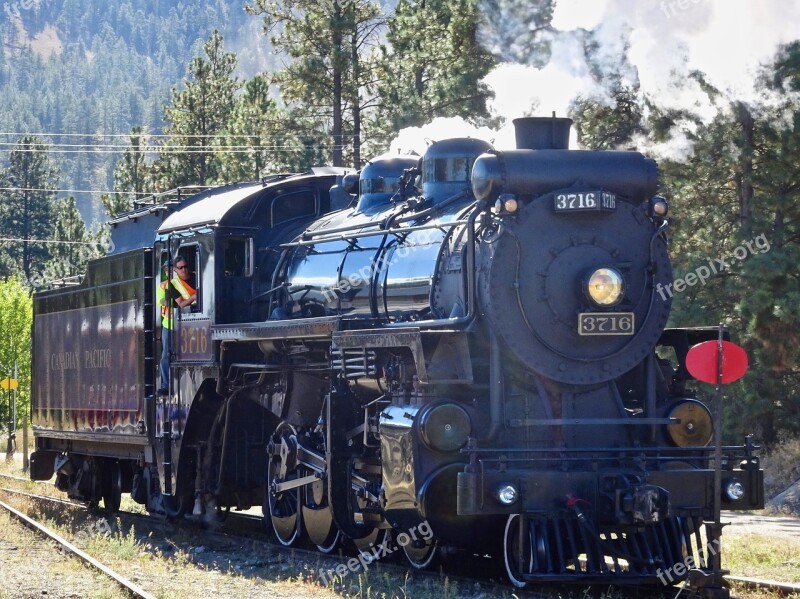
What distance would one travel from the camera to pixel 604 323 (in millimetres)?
9180

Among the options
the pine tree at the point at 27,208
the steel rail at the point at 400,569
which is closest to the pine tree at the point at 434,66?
the steel rail at the point at 400,569

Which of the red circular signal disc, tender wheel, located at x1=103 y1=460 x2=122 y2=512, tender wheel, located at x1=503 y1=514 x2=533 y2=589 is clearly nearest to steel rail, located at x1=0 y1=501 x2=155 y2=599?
tender wheel, located at x1=103 y1=460 x2=122 y2=512

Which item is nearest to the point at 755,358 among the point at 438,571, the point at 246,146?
the point at 438,571

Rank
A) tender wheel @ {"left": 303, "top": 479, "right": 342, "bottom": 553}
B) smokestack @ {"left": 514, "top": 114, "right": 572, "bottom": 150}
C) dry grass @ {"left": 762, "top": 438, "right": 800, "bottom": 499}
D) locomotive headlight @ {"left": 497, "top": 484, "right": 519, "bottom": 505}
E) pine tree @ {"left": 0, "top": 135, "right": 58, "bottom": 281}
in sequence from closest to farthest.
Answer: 1. locomotive headlight @ {"left": 497, "top": 484, "right": 519, "bottom": 505}
2. smokestack @ {"left": 514, "top": 114, "right": 572, "bottom": 150}
3. tender wheel @ {"left": 303, "top": 479, "right": 342, "bottom": 553}
4. dry grass @ {"left": 762, "top": 438, "right": 800, "bottom": 499}
5. pine tree @ {"left": 0, "top": 135, "right": 58, "bottom": 281}

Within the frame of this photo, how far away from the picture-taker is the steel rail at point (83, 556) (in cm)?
911

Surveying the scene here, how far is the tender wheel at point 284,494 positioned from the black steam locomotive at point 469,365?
0.03 m

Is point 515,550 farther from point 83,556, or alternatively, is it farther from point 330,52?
point 330,52

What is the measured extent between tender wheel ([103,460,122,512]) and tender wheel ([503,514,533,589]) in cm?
877

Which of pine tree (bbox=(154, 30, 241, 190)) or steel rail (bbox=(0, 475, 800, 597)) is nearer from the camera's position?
steel rail (bbox=(0, 475, 800, 597))

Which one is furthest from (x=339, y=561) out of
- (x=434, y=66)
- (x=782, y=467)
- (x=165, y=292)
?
(x=434, y=66)

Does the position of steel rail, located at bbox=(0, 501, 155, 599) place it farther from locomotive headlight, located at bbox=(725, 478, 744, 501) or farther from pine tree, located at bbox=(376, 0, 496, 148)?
pine tree, located at bbox=(376, 0, 496, 148)

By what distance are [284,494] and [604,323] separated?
14.9 feet

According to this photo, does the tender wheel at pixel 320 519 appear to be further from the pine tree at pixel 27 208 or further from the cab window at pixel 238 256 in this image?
the pine tree at pixel 27 208

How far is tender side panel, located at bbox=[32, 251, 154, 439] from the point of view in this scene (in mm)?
14203
